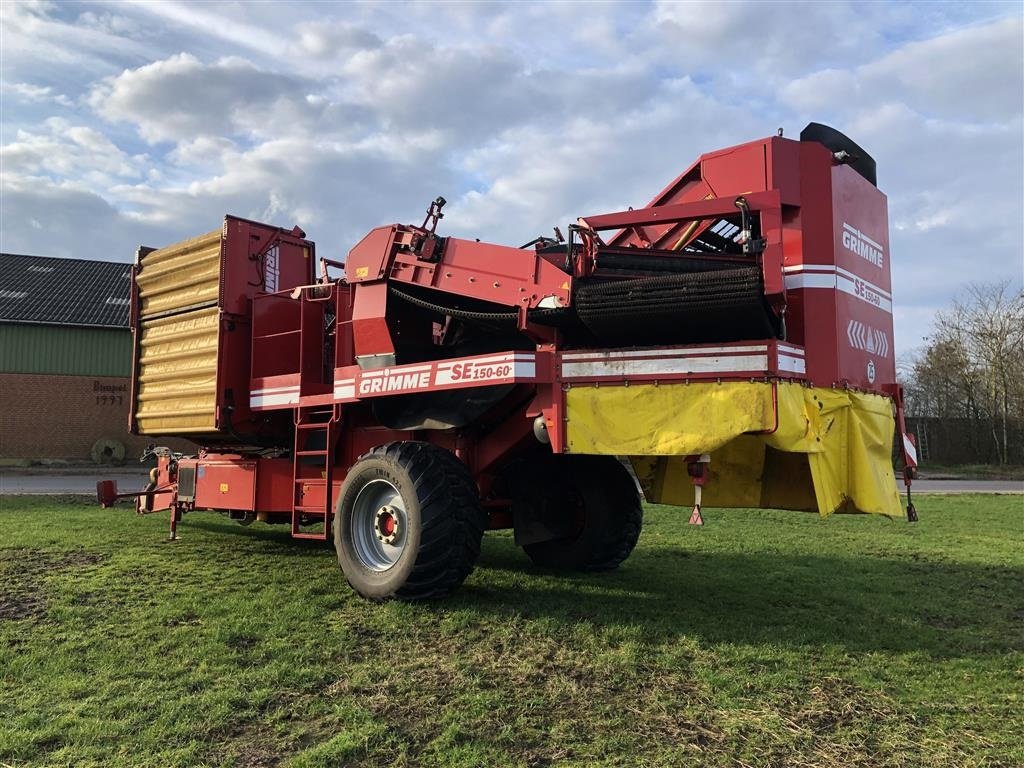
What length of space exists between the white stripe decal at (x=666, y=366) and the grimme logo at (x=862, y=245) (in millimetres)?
1301

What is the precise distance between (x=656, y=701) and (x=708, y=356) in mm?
1994

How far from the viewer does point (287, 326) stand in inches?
310

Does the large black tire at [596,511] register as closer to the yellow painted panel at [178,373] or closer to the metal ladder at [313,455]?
the metal ladder at [313,455]

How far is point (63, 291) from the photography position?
98.4 feet

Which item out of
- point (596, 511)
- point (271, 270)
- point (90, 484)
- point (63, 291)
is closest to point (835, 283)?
point (596, 511)

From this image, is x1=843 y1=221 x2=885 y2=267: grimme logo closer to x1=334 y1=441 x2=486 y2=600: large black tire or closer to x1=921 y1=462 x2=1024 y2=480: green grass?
x1=334 y1=441 x2=486 y2=600: large black tire

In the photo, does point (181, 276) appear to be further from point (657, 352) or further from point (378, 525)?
point (657, 352)

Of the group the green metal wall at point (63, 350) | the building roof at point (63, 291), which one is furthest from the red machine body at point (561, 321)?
the building roof at point (63, 291)

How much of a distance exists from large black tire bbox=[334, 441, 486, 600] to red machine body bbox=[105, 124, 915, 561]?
1.48ft

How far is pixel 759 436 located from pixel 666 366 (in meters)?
0.70

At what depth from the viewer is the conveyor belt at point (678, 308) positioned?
4.61 meters

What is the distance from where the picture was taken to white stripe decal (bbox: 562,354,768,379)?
4602 mm

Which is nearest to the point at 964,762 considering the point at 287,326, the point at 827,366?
the point at 827,366

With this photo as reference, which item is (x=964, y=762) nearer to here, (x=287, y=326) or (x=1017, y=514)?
(x=287, y=326)
